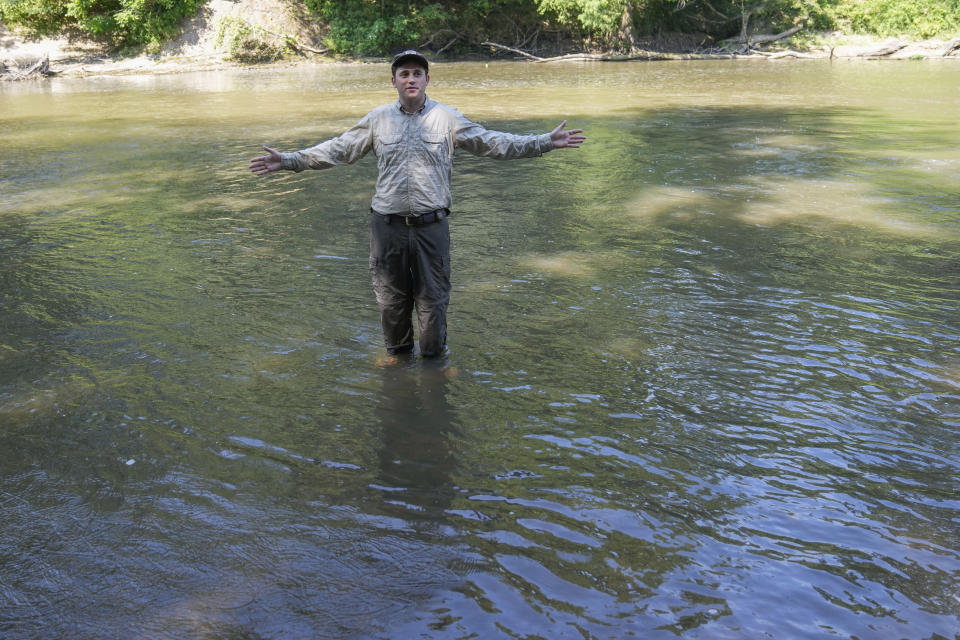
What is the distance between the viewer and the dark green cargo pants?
17.1 ft

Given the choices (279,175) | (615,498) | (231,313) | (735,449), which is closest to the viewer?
(615,498)

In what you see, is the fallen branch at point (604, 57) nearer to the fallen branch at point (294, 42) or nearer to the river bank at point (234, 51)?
the river bank at point (234, 51)

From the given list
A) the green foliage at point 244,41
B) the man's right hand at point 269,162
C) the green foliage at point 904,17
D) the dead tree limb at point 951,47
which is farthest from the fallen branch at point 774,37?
the man's right hand at point 269,162

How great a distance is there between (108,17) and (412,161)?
39559 mm

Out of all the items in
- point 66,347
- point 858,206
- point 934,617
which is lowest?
point 934,617

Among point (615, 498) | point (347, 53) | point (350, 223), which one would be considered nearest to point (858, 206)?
point (350, 223)

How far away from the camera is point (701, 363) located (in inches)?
219

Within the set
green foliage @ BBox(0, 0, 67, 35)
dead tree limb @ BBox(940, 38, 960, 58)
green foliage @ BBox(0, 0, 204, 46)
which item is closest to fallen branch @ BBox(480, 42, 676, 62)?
dead tree limb @ BBox(940, 38, 960, 58)

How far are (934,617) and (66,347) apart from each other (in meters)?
5.72

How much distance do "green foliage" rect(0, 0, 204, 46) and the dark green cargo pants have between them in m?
37.3

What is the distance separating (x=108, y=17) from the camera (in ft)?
125

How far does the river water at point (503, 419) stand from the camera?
3.36m

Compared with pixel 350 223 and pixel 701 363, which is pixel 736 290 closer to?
pixel 701 363

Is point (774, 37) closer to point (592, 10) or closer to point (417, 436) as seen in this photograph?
point (592, 10)
